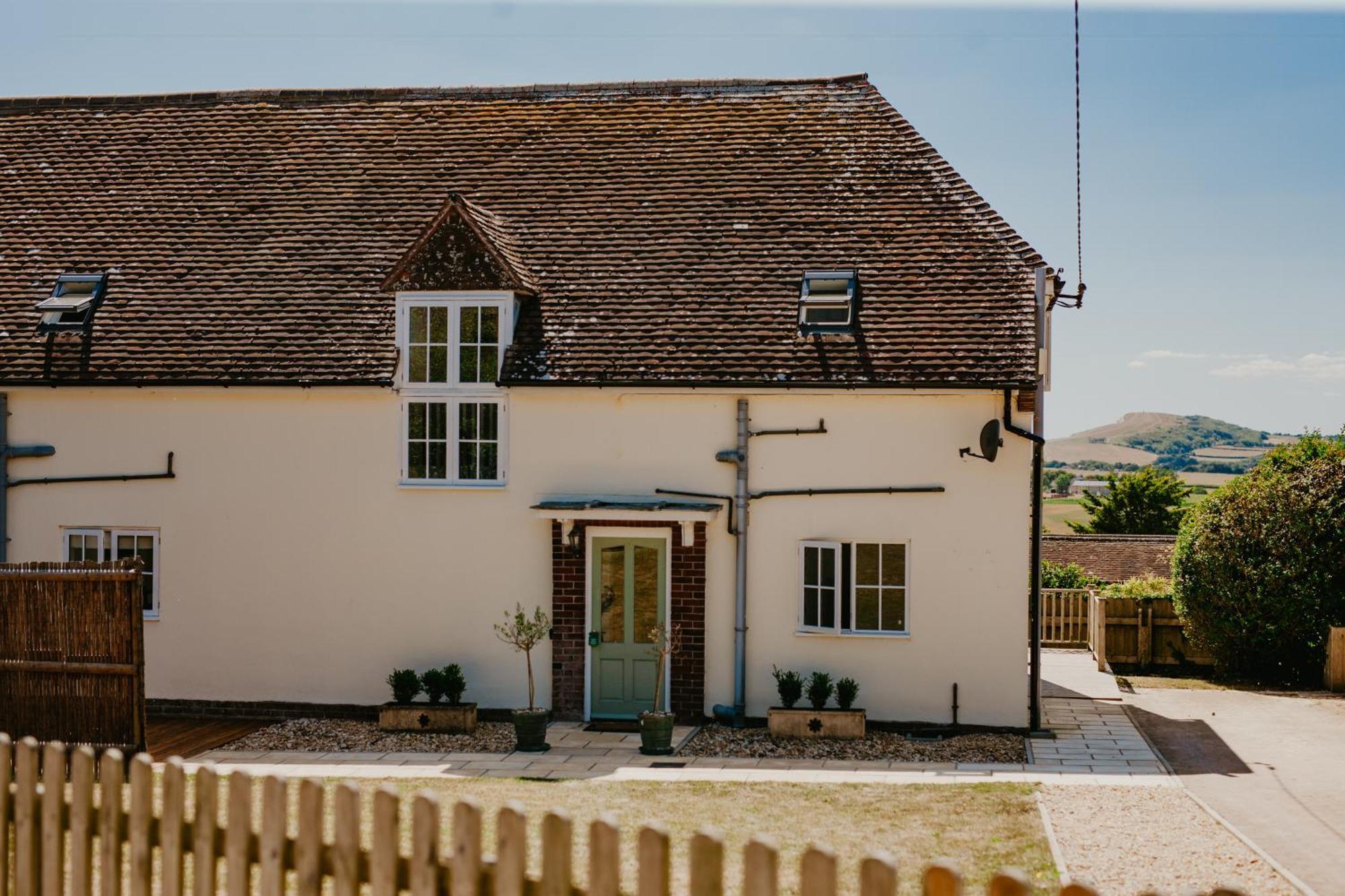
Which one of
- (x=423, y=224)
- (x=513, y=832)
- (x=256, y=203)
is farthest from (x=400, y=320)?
(x=513, y=832)

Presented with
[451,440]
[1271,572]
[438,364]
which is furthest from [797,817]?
[1271,572]

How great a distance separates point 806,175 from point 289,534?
29.5ft

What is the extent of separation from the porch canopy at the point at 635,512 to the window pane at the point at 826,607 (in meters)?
1.72

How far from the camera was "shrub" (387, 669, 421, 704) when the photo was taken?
1669cm

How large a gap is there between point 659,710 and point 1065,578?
19845mm

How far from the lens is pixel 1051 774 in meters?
14.0

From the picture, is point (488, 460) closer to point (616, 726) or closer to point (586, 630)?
point (586, 630)

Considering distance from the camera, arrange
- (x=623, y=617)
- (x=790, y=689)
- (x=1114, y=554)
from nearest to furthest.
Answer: (x=790, y=689)
(x=623, y=617)
(x=1114, y=554)

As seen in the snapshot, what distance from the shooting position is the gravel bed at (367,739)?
15.5 metres

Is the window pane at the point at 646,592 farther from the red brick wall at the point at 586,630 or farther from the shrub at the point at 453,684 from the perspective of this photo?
the shrub at the point at 453,684

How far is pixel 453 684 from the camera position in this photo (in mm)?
16594

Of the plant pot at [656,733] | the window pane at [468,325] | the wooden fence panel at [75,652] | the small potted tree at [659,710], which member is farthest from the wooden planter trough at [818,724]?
the wooden fence panel at [75,652]

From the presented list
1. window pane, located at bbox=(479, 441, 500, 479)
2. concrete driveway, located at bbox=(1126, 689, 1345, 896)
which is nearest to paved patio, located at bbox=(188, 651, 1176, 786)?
concrete driveway, located at bbox=(1126, 689, 1345, 896)

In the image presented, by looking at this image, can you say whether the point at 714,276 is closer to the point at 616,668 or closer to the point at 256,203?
the point at 616,668
